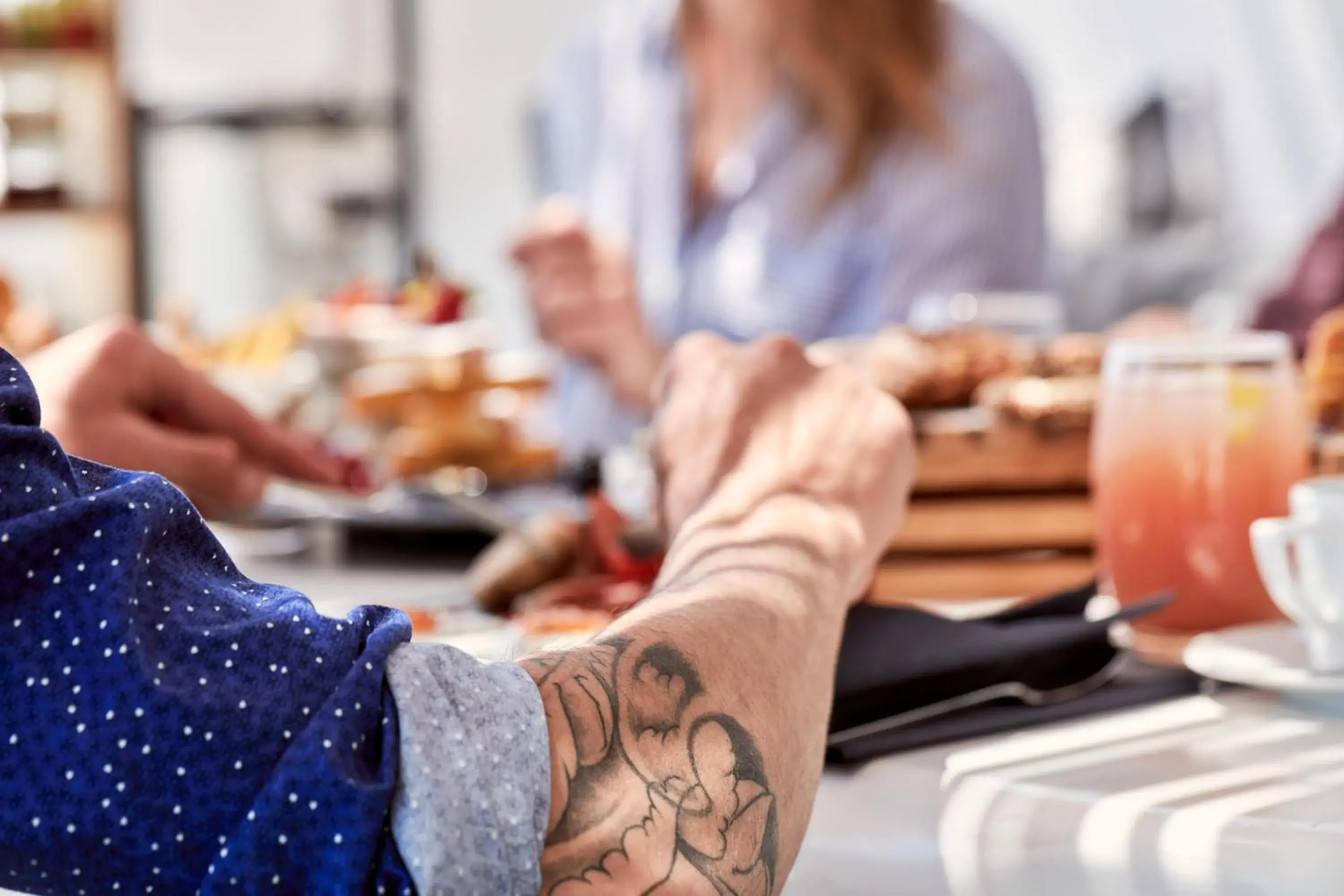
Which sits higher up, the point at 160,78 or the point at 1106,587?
the point at 160,78

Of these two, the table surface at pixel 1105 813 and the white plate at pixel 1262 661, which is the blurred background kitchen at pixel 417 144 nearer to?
the white plate at pixel 1262 661

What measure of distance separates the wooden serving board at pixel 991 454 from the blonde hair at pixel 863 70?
122 cm

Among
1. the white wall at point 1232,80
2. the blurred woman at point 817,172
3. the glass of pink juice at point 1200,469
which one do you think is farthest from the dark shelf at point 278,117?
the glass of pink juice at point 1200,469

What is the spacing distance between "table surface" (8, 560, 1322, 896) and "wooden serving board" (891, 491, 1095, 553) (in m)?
0.28

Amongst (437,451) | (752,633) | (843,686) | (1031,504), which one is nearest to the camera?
(752,633)

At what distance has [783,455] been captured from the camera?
63cm

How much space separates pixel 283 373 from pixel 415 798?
3.74ft

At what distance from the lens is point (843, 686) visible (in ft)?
1.98

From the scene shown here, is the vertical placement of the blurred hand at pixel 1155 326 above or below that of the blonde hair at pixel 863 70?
below

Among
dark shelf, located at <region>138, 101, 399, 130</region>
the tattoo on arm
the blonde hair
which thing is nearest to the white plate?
the tattoo on arm

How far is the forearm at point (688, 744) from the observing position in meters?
0.42

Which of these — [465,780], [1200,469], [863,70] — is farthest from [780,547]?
[863,70]

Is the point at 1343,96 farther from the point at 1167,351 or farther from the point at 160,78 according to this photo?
the point at 160,78

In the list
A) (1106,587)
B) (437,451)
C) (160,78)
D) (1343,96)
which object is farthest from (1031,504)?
(160,78)
